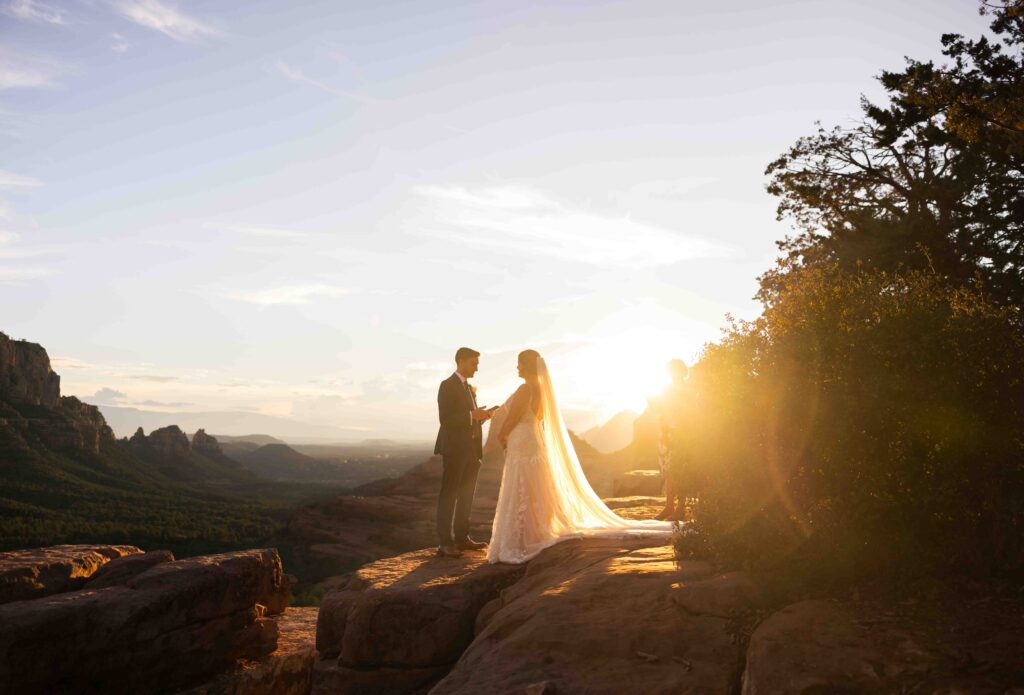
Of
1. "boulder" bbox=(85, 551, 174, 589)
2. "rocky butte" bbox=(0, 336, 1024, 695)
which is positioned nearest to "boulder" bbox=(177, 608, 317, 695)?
"rocky butte" bbox=(0, 336, 1024, 695)

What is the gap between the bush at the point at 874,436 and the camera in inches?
265

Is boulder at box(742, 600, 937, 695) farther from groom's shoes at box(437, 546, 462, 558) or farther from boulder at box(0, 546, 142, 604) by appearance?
boulder at box(0, 546, 142, 604)

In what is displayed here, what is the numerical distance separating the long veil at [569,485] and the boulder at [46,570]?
10.3 meters

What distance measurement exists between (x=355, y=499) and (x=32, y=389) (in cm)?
9668

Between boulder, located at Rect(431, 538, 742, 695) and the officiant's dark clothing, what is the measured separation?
112 inches

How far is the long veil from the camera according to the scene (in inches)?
460

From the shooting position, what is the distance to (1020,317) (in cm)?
775

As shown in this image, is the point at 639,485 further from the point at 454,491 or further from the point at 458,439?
the point at 458,439

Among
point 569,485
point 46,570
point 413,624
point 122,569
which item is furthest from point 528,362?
point 46,570

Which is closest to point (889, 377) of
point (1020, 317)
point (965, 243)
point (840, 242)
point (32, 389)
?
point (1020, 317)

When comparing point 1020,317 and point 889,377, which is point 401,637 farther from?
point 1020,317

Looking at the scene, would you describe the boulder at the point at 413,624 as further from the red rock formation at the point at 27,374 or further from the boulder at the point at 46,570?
the red rock formation at the point at 27,374

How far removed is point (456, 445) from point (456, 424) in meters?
0.35

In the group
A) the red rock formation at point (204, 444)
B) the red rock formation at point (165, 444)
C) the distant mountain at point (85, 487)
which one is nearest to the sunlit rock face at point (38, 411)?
the distant mountain at point (85, 487)
